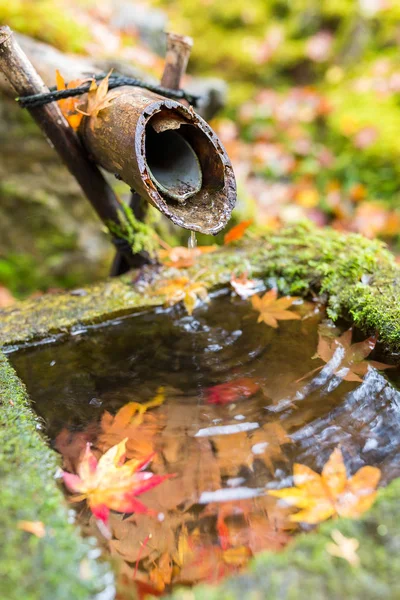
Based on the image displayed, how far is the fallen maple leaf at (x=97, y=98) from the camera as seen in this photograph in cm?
Answer: 172

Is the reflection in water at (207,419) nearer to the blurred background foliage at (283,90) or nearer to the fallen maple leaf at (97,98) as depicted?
the fallen maple leaf at (97,98)

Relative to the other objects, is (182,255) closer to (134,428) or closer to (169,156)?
(169,156)

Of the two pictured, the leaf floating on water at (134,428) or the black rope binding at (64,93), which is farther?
the black rope binding at (64,93)

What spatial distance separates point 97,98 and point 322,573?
1779 mm

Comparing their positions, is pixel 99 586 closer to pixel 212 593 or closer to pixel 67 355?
pixel 212 593

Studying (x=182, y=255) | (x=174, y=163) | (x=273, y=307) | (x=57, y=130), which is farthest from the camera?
(x=182, y=255)

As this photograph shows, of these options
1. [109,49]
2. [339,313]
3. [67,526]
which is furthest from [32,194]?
[67,526]

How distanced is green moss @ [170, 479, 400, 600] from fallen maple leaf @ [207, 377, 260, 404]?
639mm

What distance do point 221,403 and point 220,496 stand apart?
38cm

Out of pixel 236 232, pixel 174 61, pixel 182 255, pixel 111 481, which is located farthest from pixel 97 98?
pixel 111 481

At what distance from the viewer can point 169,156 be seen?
5.59ft

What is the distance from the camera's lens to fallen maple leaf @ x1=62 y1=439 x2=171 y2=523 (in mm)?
1324

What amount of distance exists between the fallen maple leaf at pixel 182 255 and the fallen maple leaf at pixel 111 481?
1.16 metres

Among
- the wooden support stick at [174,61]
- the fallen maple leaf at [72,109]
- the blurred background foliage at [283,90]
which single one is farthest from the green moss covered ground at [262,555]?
the blurred background foliage at [283,90]
